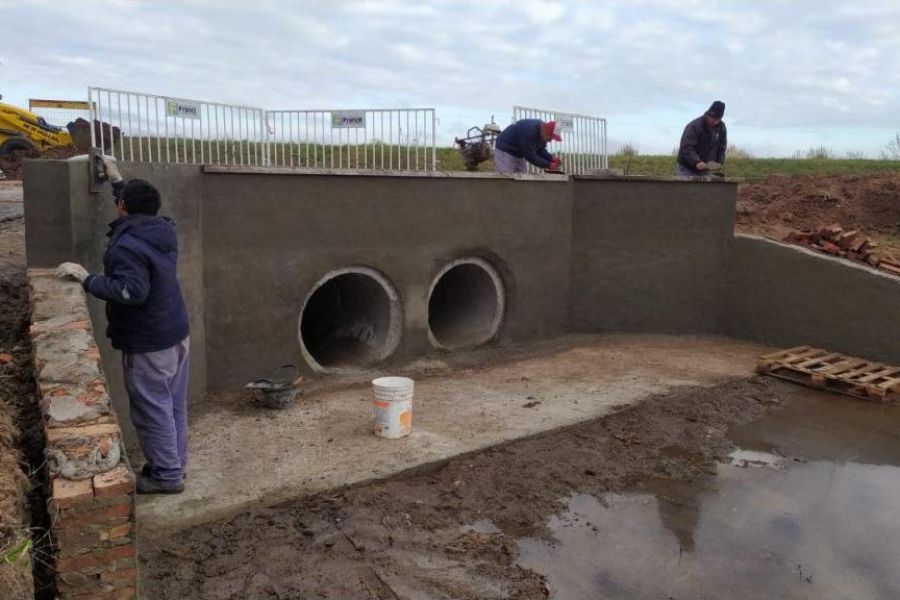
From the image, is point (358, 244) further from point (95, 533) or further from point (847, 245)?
point (847, 245)

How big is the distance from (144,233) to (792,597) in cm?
421

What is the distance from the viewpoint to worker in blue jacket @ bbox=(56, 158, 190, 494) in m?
4.33

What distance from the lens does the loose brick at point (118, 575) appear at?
3.18 m

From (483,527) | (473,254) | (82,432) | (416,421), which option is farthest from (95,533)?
(473,254)

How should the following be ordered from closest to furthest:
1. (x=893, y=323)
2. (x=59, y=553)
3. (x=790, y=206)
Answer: (x=59, y=553), (x=893, y=323), (x=790, y=206)

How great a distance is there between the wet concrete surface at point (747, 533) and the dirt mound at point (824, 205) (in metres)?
6.02

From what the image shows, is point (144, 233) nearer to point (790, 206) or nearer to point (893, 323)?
point (893, 323)

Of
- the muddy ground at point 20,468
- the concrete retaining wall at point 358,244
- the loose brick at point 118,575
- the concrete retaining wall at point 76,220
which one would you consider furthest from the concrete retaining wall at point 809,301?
the loose brick at point 118,575

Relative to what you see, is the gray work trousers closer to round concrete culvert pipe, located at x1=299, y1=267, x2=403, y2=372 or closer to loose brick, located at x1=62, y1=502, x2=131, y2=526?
loose brick, located at x1=62, y1=502, x2=131, y2=526

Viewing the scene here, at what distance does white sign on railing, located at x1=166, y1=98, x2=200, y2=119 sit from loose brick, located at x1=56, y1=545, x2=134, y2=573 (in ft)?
16.5

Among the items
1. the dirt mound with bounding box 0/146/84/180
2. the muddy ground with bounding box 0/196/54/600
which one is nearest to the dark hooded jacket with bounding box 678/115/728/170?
the muddy ground with bounding box 0/196/54/600

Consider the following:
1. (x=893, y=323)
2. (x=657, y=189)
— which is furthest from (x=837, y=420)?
(x=657, y=189)

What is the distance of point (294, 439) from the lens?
6059mm

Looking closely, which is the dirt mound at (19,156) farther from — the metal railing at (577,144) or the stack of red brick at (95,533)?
the stack of red brick at (95,533)
